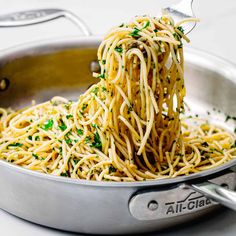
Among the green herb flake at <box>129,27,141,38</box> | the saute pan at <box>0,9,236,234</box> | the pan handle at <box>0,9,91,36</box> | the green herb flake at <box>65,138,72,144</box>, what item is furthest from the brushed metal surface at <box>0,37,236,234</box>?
the green herb flake at <box>129,27,141,38</box>

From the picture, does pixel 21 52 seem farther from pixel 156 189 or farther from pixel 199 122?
pixel 156 189

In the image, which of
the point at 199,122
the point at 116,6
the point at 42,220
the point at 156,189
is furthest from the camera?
the point at 116,6

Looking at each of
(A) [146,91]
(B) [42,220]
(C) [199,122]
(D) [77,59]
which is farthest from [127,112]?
(D) [77,59]

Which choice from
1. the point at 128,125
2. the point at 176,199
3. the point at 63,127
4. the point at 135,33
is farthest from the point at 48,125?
the point at 176,199

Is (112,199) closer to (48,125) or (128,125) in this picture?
(128,125)

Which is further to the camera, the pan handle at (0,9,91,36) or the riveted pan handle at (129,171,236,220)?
the pan handle at (0,9,91,36)

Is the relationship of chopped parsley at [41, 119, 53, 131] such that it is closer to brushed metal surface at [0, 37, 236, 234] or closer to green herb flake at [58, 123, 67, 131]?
green herb flake at [58, 123, 67, 131]
